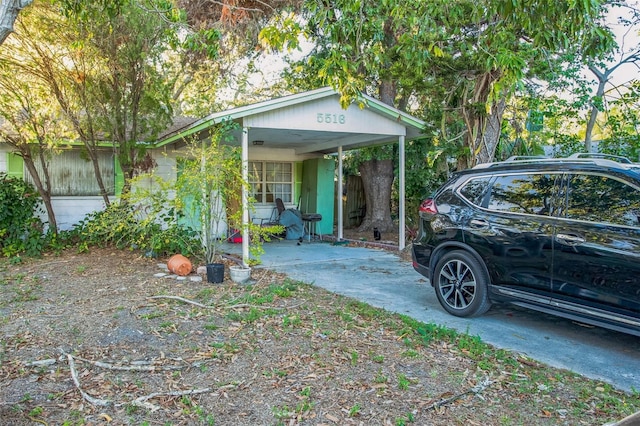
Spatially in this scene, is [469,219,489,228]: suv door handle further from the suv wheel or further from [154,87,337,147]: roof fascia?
[154,87,337,147]: roof fascia

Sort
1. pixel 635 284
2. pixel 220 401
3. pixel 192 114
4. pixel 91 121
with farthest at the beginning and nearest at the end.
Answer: pixel 192 114 < pixel 91 121 < pixel 635 284 < pixel 220 401

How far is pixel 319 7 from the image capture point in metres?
5.05

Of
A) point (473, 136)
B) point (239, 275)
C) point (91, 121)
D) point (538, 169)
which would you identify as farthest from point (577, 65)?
point (91, 121)

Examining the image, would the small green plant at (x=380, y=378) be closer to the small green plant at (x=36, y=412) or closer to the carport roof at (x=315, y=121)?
the small green plant at (x=36, y=412)

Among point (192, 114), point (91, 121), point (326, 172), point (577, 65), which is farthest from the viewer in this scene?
point (192, 114)

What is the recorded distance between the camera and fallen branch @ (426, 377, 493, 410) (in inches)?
128

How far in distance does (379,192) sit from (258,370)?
10795 millimetres

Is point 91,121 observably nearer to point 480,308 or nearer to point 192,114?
point 480,308

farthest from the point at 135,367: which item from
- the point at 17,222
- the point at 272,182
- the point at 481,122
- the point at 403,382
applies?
the point at 272,182

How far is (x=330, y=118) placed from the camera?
8.95 meters

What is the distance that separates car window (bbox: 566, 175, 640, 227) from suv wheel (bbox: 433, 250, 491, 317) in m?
1.14

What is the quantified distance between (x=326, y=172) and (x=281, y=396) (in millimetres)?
10035

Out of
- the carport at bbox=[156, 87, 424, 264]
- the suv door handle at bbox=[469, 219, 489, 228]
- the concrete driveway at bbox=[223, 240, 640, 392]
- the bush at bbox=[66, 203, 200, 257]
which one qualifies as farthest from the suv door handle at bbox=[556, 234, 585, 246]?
the bush at bbox=[66, 203, 200, 257]

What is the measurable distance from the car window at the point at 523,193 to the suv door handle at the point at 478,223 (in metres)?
0.17
